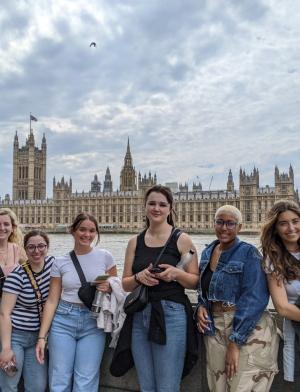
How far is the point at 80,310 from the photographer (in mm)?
2498

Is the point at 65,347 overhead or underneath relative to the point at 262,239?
underneath

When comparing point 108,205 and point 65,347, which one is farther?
point 108,205

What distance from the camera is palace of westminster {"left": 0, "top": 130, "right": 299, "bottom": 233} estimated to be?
63.4 m

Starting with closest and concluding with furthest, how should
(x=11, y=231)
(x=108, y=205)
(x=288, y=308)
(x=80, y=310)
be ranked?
1. (x=288, y=308)
2. (x=80, y=310)
3. (x=11, y=231)
4. (x=108, y=205)

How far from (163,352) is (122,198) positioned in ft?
226

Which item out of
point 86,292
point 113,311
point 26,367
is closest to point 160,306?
point 113,311

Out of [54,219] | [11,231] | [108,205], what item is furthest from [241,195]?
[11,231]

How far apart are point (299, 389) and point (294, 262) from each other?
737 mm

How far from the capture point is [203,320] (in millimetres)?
2225

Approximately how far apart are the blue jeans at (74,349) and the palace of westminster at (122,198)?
5583cm

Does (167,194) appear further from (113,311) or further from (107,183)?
(107,183)

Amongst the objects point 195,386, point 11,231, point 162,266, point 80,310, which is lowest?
point 195,386

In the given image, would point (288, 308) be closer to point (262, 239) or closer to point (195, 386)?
point (262, 239)

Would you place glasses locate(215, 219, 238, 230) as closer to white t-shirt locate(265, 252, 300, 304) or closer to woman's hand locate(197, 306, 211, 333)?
white t-shirt locate(265, 252, 300, 304)
